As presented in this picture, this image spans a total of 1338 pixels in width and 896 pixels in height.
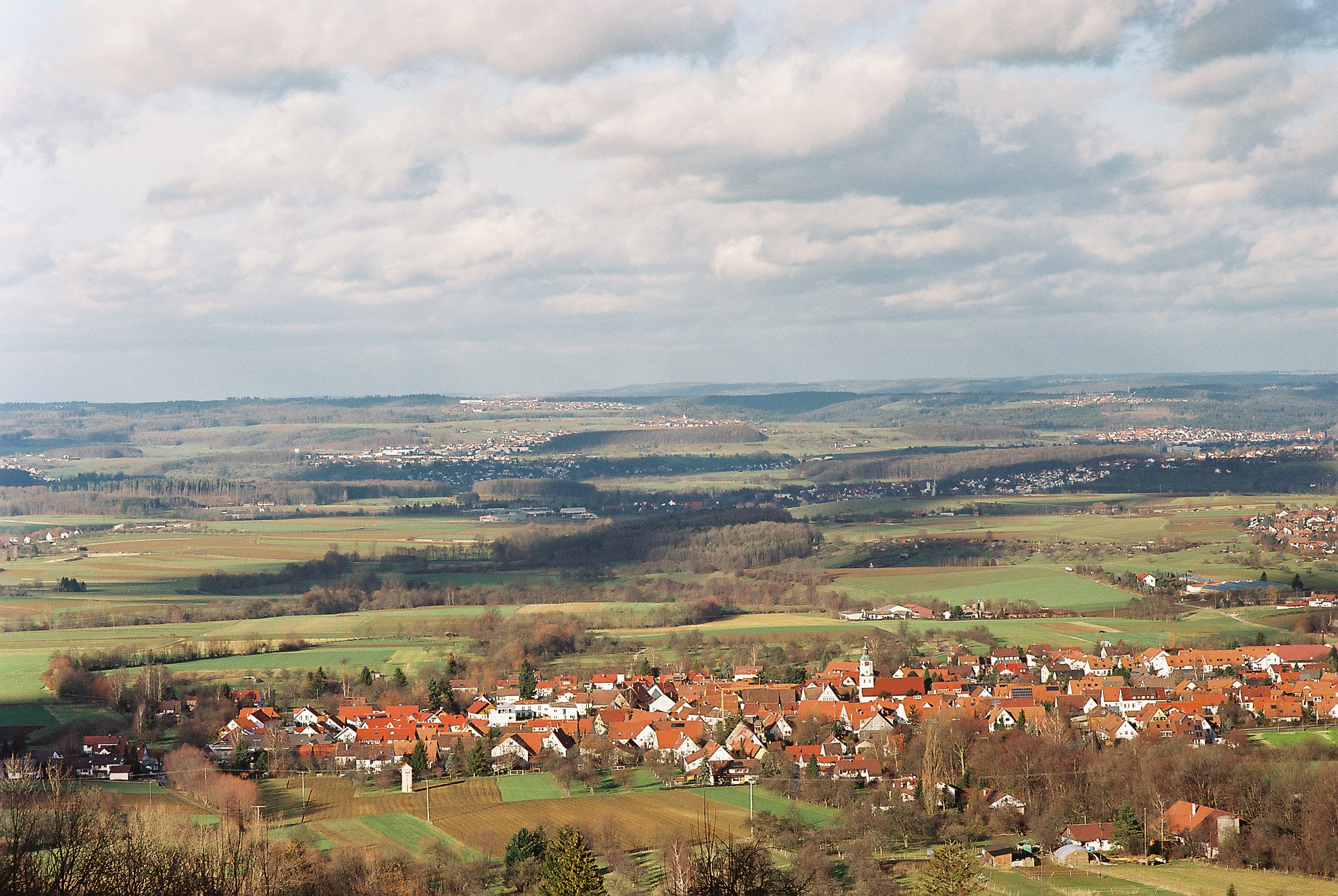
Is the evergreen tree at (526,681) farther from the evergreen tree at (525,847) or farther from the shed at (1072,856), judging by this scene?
the shed at (1072,856)

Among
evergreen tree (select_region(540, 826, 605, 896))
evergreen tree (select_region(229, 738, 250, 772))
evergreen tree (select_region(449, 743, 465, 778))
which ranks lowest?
evergreen tree (select_region(449, 743, 465, 778))

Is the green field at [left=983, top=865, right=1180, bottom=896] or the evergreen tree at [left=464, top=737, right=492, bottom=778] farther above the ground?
the green field at [left=983, top=865, right=1180, bottom=896]

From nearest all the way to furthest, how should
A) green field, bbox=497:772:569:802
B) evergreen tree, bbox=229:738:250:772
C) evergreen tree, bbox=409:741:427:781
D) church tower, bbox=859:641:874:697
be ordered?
green field, bbox=497:772:569:802 < evergreen tree, bbox=409:741:427:781 < evergreen tree, bbox=229:738:250:772 < church tower, bbox=859:641:874:697

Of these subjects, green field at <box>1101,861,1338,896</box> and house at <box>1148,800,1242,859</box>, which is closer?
green field at <box>1101,861,1338,896</box>

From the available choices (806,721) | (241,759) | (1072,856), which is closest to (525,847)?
(1072,856)

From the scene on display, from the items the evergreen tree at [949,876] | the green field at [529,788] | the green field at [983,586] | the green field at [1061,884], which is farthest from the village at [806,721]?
the green field at [983,586]

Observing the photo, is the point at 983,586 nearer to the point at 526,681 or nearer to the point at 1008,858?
the point at 526,681

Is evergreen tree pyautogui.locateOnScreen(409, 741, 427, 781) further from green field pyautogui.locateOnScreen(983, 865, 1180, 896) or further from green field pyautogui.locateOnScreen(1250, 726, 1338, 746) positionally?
green field pyautogui.locateOnScreen(1250, 726, 1338, 746)

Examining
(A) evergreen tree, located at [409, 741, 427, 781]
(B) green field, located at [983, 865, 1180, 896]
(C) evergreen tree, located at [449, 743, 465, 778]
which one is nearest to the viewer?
(B) green field, located at [983, 865, 1180, 896]

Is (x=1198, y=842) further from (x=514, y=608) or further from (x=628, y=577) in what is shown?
(x=628, y=577)

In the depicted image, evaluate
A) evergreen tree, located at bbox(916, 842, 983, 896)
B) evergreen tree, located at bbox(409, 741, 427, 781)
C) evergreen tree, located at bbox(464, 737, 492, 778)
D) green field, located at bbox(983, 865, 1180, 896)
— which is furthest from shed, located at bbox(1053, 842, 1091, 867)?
evergreen tree, located at bbox(409, 741, 427, 781)
